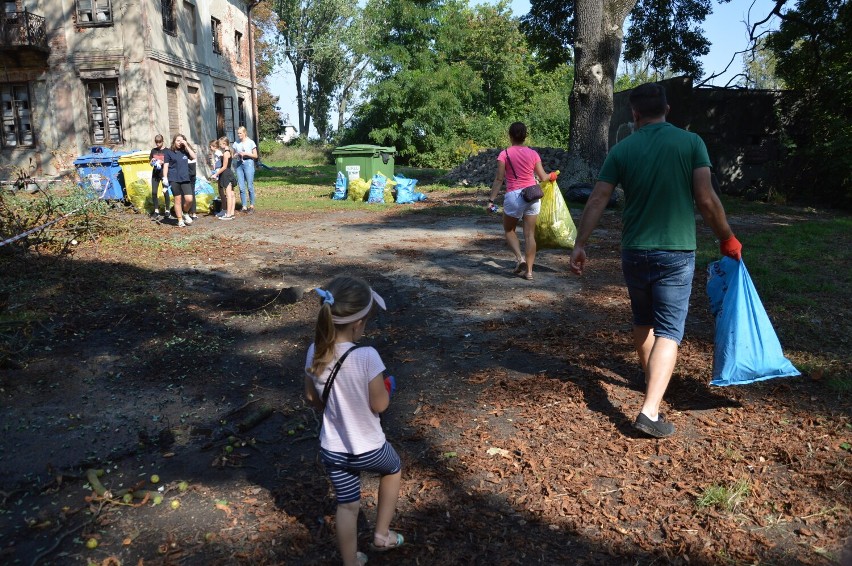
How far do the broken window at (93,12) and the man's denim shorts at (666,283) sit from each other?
70.4 ft

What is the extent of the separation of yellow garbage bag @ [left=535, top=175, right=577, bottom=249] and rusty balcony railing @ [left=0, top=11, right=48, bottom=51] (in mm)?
19221

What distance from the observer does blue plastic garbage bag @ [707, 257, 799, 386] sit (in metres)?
3.88

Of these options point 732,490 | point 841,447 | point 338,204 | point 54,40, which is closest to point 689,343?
point 841,447

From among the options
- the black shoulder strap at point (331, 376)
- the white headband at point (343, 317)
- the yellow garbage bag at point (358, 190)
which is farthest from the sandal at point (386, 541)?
the yellow garbage bag at point (358, 190)

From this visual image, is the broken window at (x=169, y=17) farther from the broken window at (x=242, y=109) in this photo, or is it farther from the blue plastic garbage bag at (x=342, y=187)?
the blue plastic garbage bag at (x=342, y=187)

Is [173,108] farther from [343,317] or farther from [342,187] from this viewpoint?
[343,317]

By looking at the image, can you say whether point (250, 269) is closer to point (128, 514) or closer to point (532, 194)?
point (532, 194)

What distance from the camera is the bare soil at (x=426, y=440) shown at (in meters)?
2.94

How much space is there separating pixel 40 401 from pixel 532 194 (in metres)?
5.17

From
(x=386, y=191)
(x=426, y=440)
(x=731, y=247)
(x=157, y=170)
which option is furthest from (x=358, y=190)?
(x=731, y=247)

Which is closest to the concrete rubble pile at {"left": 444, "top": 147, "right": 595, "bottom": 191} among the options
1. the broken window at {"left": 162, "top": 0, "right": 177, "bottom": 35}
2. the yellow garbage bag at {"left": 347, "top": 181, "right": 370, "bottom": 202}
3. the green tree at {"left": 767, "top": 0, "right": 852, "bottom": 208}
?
the yellow garbage bag at {"left": 347, "top": 181, "right": 370, "bottom": 202}

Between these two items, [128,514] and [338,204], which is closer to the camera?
[128,514]

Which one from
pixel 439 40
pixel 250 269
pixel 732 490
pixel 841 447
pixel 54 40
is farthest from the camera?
pixel 439 40

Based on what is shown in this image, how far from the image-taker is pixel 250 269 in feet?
27.3
